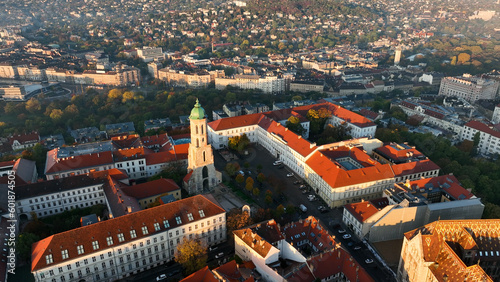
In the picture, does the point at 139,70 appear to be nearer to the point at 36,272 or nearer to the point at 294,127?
the point at 294,127

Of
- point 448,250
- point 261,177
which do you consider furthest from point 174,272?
point 448,250

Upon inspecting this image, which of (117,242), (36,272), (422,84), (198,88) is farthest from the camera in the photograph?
(422,84)

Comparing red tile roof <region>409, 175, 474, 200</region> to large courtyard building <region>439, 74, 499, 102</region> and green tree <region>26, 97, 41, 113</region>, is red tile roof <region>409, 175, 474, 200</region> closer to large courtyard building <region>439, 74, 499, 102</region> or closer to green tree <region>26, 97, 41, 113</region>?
large courtyard building <region>439, 74, 499, 102</region>

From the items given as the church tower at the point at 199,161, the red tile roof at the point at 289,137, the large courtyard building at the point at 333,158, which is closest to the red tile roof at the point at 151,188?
the church tower at the point at 199,161

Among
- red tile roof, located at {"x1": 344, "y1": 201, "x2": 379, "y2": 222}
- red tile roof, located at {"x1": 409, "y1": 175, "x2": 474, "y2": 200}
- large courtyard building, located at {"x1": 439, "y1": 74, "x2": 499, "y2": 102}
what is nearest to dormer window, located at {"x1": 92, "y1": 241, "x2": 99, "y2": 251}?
red tile roof, located at {"x1": 344, "y1": 201, "x2": 379, "y2": 222}

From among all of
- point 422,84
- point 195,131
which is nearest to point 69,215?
point 195,131

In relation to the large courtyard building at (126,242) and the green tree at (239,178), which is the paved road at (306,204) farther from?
the large courtyard building at (126,242)

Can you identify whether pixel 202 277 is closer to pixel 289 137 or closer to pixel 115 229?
pixel 115 229
